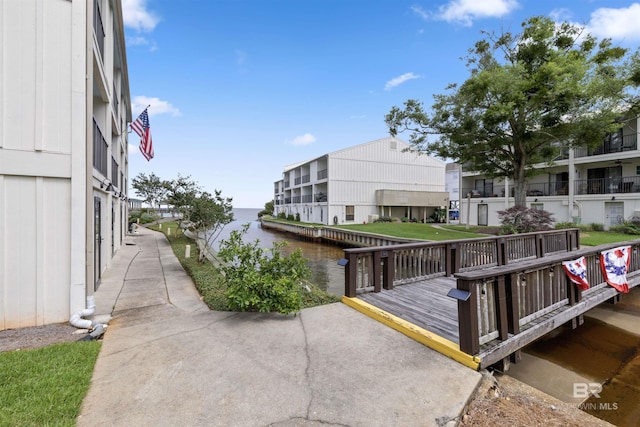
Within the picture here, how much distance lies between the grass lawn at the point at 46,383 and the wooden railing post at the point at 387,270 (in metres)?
4.96

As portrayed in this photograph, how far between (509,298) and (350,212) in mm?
27986

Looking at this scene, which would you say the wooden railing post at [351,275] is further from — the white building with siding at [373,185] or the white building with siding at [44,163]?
the white building with siding at [373,185]

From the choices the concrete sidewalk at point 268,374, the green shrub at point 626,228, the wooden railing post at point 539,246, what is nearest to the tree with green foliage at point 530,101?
the green shrub at point 626,228

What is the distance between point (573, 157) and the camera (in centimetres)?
2206

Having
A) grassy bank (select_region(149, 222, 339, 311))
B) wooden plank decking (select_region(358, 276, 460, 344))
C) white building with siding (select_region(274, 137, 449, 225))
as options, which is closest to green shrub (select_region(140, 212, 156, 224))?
white building with siding (select_region(274, 137, 449, 225))

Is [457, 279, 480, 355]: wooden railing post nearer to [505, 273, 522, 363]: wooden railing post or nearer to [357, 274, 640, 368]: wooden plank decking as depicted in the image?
[357, 274, 640, 368]: wooden plank decking

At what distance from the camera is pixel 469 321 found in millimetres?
3379

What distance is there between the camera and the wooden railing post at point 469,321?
3371 millimetres

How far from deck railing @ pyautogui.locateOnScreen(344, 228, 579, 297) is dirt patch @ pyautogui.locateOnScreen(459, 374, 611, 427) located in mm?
2869

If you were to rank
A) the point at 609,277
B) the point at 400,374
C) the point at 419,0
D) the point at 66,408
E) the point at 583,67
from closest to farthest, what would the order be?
the point at 66,408, the point at 400,374, the point at 609,277, the point at 419,0, the point at 583,67

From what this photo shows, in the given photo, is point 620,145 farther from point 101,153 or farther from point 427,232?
point 101,153

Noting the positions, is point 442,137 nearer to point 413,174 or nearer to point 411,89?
point 411,89

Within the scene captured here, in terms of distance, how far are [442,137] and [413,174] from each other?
15.0 m

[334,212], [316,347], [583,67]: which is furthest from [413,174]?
[316,347]
